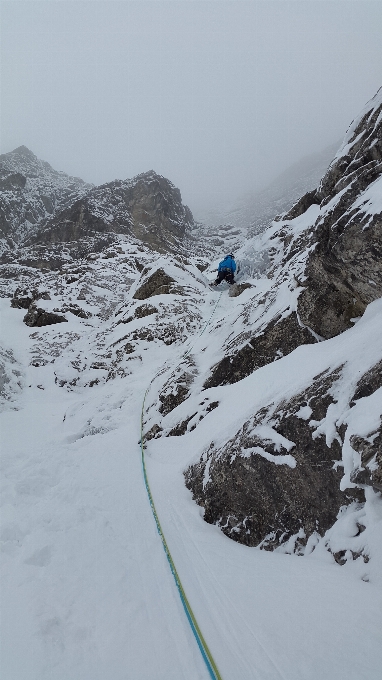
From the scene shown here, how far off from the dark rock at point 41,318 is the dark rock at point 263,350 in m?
14.5

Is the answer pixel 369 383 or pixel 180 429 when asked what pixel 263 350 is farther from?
pixel 369 383

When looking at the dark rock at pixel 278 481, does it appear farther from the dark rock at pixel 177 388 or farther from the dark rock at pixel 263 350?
the dark rock at pixel 177 388

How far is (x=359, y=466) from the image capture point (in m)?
3.11

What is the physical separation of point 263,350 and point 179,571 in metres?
4.80

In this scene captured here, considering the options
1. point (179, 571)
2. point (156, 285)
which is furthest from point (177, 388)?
point (156, 285)

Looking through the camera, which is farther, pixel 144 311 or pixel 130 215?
pixel 130 215

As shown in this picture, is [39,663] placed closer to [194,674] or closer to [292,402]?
[194,674]

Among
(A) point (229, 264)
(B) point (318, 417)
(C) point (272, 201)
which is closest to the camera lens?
(B) point (318, 417)

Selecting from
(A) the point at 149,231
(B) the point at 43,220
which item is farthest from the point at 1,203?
(A) the point at 149,231

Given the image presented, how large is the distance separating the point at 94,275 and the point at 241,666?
82.6 ft

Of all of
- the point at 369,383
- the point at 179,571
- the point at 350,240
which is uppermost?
the point at 350,240

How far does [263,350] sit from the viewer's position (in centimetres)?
741

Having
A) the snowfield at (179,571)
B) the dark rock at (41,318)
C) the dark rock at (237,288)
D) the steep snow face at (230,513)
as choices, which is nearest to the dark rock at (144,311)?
the dark rock at (237,288)

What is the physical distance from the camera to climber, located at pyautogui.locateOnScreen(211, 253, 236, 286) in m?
15.9
